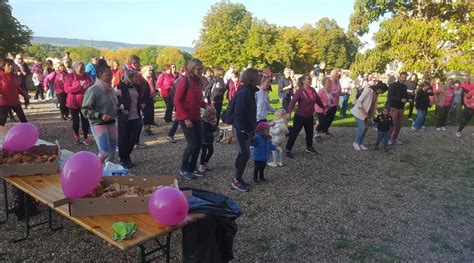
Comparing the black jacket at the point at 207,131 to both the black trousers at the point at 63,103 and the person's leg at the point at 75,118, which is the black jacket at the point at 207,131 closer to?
the person's leg at the point at 75,118

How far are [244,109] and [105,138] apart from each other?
216 centimetres

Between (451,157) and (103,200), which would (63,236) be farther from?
(451,157)

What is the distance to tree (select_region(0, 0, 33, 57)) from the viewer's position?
27.0 metres

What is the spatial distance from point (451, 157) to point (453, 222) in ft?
14.5

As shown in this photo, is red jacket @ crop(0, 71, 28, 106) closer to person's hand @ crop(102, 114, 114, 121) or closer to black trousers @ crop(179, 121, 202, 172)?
person's hand @ crop(102, 114, 114, 121)

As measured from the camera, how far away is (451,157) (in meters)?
8.75

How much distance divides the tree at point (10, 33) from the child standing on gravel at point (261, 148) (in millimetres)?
27168

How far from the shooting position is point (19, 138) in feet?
13.3

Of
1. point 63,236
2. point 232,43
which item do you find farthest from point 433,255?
point 232,43

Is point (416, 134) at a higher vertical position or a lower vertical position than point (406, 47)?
lower

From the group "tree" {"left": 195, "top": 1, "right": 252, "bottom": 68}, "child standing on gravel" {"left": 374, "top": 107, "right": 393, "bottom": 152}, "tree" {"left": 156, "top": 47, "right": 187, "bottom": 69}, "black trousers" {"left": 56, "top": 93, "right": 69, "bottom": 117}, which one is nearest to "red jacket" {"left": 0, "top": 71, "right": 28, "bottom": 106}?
"black trousers" {"left": 56, "top": 93, "right": 69, "bottom": 117}

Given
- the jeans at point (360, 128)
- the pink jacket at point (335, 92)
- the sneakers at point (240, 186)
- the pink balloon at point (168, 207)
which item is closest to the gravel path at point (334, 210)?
the sneakers at point (240, 186)

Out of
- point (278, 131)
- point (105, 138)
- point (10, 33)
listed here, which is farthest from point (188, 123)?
point (10, 33)

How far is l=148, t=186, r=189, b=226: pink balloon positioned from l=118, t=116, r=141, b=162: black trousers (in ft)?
13.2
